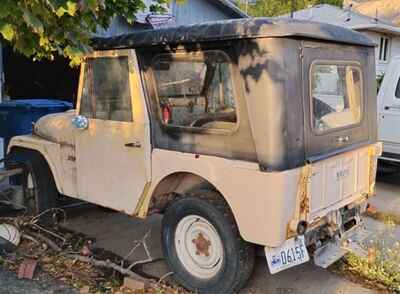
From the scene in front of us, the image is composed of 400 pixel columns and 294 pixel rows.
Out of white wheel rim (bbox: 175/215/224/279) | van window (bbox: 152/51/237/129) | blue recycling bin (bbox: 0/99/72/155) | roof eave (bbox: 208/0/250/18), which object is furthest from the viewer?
roof eave (bbox: 208/0/250/18)

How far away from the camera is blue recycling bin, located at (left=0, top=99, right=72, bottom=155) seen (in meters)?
6.95

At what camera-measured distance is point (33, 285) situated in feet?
14.7

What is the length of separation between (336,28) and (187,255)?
2414mm

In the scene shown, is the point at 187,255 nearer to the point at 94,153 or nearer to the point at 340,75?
Answer: the point at 94,153

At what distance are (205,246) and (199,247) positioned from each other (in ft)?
0.22

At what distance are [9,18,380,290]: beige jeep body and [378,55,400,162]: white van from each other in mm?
3631

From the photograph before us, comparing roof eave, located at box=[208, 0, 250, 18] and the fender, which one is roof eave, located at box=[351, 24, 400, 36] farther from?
the fender

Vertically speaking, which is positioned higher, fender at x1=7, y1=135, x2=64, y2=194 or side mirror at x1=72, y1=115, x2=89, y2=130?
side mirror at x1=72, y1=115, x2=89, y2=130

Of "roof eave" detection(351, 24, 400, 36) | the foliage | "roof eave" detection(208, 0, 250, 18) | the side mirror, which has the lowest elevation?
the side mirror

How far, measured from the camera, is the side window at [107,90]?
473 cm

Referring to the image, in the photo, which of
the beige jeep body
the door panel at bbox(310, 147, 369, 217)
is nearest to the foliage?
the beige jeep body

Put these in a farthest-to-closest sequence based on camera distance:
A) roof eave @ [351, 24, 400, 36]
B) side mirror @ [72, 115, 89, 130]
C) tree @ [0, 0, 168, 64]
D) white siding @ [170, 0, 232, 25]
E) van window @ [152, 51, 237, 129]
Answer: roof eave @ [351, 24, 400, 36] → white siding @ [170, 0, 232, 25] → side mirror @ [72, 115, 89, 130] → van window @ [152, 51, 237, 129] → tree @ [0, 0, 168, 64]

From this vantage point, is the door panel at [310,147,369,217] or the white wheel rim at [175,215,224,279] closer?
the door panel at [310,147,369,217]

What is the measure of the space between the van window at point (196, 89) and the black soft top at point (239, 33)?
17 centimetres
